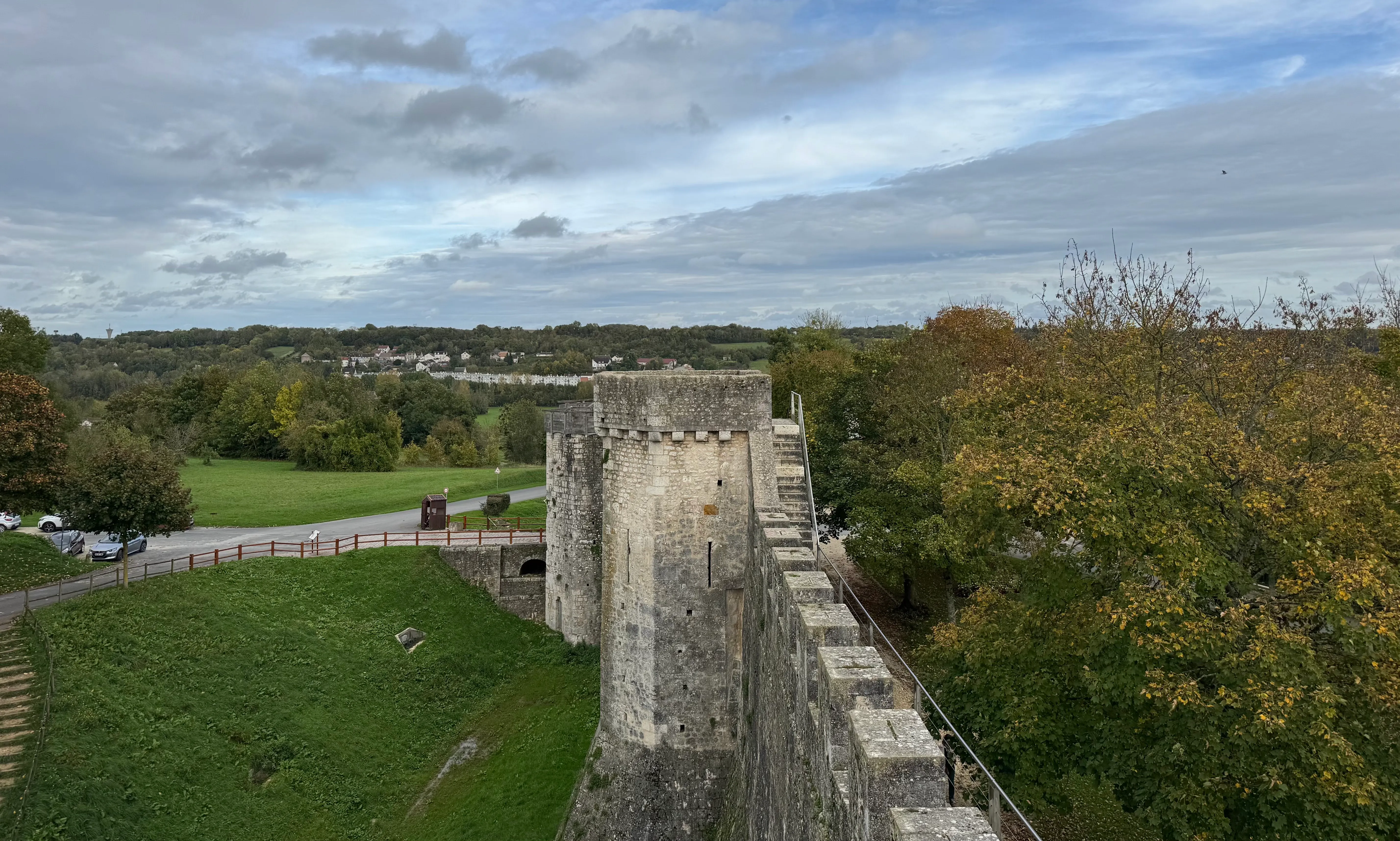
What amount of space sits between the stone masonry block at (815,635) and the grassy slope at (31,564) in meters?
26.5

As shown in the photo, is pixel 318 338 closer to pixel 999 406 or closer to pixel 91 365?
pixel 91 365

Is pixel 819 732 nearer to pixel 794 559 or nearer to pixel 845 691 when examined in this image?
pixel 845 691

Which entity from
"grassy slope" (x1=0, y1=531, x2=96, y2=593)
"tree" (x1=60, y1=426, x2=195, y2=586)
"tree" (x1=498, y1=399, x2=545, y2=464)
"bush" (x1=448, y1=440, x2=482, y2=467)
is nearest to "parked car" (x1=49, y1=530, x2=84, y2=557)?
"grassy slope" (x1=0, y1=531, x2=96, y2=593)

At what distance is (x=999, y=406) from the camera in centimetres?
1661

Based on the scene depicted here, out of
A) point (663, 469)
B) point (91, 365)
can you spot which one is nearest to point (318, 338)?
point (91, 365)

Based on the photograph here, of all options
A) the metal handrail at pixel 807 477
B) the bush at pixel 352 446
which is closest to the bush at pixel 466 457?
the bush at pixel 352 446

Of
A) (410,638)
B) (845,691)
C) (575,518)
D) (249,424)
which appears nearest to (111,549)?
(410,638)

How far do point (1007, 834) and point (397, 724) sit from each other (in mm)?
15284

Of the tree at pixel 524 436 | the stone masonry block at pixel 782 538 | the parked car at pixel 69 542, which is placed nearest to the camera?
the stone masonry block at pixel 782 538

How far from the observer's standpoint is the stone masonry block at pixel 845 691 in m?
6.27

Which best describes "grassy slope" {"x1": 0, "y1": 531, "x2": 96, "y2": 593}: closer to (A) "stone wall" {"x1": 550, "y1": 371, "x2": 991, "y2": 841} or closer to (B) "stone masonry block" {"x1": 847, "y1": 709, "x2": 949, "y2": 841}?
(A) "stone wall" {"x1": 550, "y1": 371, "x2": 991, "y2": 841}

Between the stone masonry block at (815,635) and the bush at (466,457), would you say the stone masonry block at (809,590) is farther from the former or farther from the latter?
the bush at (466,457)

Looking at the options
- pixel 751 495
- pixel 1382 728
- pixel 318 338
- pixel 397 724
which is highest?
pixel 318 338

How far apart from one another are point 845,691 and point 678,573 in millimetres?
7048
